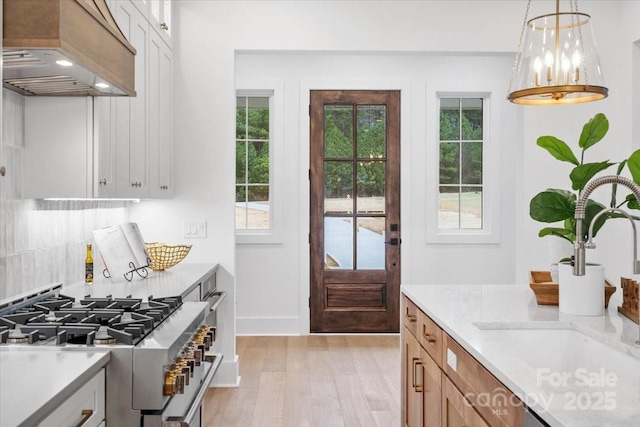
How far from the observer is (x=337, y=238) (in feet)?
18.2

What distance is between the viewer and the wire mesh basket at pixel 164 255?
3.57 metres

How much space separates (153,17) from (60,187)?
143cm

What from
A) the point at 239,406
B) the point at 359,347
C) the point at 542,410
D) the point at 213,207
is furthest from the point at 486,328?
the point at 359,347

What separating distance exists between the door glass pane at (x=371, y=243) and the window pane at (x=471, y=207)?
806 mm

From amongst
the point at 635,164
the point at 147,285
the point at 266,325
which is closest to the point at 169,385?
the point at 147,285

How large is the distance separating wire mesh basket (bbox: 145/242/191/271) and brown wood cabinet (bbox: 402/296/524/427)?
5.01ft

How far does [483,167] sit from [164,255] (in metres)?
3.35

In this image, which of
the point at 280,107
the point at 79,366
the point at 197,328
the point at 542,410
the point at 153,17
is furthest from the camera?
the point at 280,107

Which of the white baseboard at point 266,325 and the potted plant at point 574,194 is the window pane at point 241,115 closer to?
the white baseboard at point 266,325

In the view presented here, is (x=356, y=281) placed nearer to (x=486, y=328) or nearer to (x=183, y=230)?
(x=183, y=230)

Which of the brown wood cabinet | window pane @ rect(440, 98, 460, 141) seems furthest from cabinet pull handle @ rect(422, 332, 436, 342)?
window pane @ rect(440, 98, 460, 141)

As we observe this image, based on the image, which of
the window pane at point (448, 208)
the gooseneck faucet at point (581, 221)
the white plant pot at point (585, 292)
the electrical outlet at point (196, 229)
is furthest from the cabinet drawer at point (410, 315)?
the window pane at point (448, 208)

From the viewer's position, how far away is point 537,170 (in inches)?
167

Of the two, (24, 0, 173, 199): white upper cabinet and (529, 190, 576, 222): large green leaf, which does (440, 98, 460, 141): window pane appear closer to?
(24, 0, 173, 199): white upper cabinet
